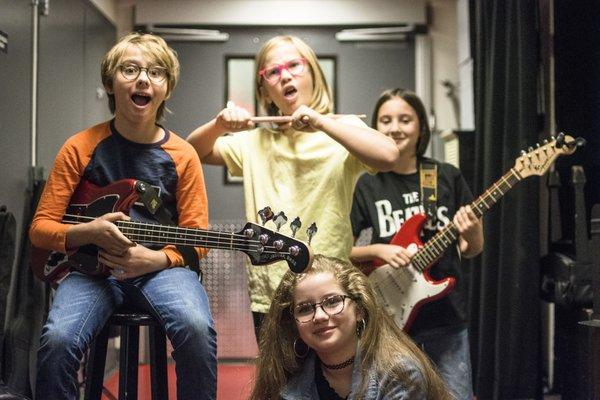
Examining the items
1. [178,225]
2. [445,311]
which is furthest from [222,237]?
[445,311]

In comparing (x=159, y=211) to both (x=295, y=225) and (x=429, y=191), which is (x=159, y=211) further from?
(x=429, y=191)

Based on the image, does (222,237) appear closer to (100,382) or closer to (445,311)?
(100,382)

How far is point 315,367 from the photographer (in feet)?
6.64

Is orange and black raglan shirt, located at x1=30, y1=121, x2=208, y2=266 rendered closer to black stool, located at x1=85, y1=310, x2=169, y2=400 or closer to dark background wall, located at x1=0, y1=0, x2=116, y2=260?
black stool, located at x1=85, y1=310, x2=169, y2=400

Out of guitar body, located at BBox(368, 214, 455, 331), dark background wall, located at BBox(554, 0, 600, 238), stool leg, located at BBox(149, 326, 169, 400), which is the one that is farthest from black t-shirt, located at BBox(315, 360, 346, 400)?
dark background wall, located at BBox(554, 0, 600, 238)

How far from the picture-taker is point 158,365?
2.04 m

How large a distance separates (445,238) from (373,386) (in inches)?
32.3

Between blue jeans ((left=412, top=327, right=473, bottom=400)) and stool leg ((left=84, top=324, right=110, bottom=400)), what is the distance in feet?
3.44

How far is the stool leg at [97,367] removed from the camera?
2014mm

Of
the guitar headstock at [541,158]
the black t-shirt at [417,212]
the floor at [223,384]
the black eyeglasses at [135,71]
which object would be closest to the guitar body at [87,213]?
the black eyeglasses at [135,71]

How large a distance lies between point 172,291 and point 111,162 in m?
0.41

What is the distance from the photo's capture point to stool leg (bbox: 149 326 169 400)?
6.62 feet

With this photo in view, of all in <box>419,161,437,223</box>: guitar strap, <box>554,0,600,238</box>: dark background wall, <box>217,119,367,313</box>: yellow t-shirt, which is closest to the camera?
<box>217,119,367,313</box>: yellow t-shirt

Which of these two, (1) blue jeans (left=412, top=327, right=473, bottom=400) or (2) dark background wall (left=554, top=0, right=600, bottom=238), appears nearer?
(1) blue jeans (left=412, top=327, right=473, bottom=400)
